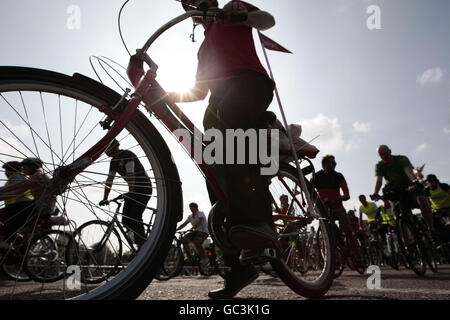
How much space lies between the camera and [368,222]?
1094 cm

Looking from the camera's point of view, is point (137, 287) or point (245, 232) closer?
point (137, 287)

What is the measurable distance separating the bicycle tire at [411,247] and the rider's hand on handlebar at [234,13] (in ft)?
14.9

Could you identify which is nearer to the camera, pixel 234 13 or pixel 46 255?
pixel 234 13

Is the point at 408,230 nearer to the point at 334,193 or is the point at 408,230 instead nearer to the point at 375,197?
the point at 375,197

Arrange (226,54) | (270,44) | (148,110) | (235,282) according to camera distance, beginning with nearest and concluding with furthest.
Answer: (148,110) → (226,54) → (235,282) → (270,44)

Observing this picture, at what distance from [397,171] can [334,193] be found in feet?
3.83

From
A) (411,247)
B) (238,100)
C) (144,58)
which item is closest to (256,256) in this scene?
Result: (238,100)

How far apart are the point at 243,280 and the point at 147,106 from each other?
1271 mm

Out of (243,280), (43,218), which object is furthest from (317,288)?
(43,218)

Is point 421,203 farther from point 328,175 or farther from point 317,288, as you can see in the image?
point 317,288

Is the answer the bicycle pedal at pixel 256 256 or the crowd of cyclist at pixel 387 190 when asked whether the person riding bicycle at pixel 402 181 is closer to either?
the crowd of cyclist at pixel 387 190

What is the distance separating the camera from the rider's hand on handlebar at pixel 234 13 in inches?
67.2

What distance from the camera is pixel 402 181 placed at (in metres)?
5.25
